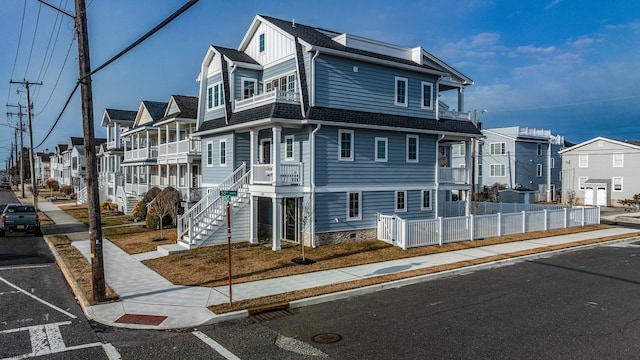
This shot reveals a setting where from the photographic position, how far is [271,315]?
10602mm

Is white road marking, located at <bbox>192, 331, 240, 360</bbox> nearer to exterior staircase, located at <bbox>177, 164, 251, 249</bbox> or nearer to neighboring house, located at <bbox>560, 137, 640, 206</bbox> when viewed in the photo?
exterior staircase, located at <bbox>177, 164, 251, 249</bbox>

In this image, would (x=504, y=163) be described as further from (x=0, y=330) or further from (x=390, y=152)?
(x=0, y=330)

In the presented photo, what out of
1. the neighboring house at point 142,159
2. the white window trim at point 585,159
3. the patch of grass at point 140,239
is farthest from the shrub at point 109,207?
the white window trim at point 585,159

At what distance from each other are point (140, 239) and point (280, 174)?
886 centimetres

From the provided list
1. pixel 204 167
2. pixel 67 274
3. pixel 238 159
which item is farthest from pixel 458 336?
pixel 204 167

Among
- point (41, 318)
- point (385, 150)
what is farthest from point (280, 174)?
point (41, 318)

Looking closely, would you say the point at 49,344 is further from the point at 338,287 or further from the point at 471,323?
the point at 471,323

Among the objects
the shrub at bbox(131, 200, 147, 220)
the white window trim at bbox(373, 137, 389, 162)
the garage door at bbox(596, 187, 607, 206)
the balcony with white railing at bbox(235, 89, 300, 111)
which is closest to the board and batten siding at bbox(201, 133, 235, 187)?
the balcony with white railing at bbox(235, 89, 300, 111)

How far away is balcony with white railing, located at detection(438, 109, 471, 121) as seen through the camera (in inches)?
965

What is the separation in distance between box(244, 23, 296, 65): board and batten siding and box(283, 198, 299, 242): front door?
6953 millimetres

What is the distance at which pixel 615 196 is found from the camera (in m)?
47.2

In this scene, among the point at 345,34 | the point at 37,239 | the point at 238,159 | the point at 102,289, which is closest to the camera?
the point at 102,289

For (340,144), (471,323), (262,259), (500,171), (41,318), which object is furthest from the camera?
(500,171)

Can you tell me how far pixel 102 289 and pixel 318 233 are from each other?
9428 mm
